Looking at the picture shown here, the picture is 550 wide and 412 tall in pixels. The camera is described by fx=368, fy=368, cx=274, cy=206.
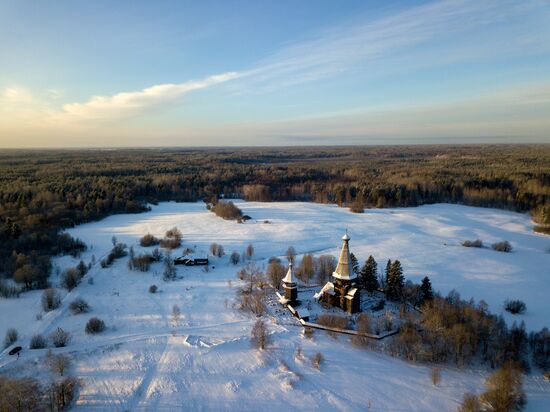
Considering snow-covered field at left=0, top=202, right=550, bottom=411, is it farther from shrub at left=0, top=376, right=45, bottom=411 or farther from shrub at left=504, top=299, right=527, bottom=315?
shrub at left=0, top=376, right=45, bottom=411

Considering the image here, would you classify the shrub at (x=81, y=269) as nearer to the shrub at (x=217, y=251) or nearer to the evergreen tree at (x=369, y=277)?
the shrub at (x=217, y=251)

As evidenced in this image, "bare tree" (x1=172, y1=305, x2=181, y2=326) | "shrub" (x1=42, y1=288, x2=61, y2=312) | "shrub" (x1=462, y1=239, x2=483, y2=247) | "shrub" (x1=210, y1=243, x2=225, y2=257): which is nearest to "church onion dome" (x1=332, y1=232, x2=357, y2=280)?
"bare tree" (x1=172, y1=305, x2=181, y2=326)

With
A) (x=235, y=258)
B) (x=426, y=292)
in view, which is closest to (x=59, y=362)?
(x=235, y=258)

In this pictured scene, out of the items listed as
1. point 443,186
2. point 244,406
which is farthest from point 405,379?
point 443,186

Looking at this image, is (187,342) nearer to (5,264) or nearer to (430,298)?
(430,298)

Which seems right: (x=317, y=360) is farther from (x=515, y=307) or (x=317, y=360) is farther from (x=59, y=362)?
(x=515, y=307)

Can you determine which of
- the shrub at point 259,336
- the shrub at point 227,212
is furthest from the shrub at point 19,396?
the shrub at point 227,212
